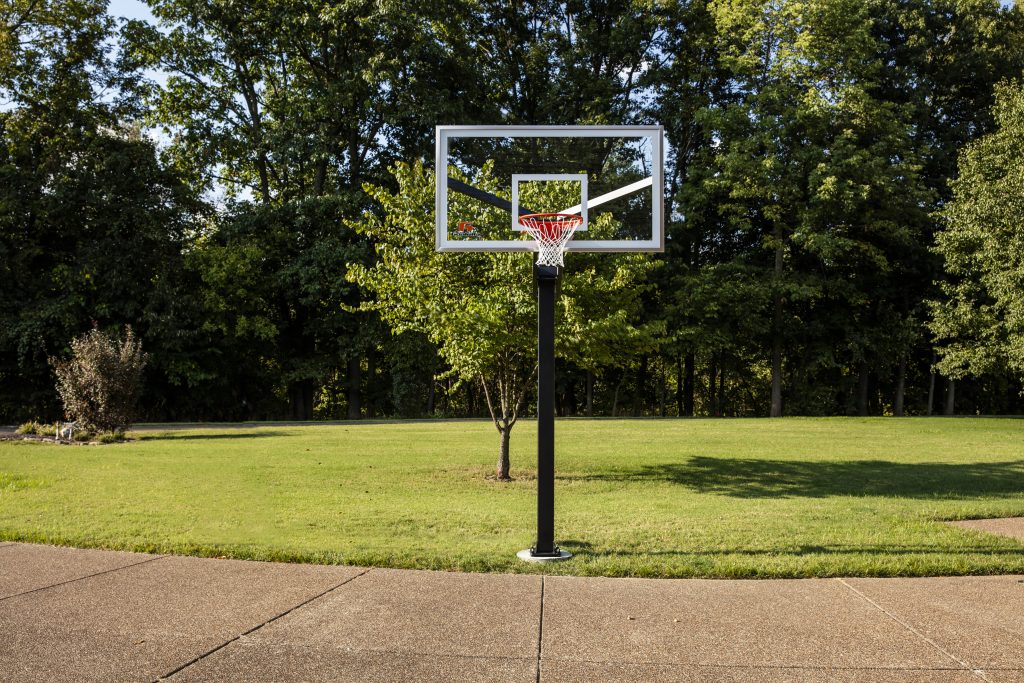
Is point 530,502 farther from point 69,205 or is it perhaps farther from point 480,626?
point 69,205

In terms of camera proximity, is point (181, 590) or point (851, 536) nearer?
point (181, 590)

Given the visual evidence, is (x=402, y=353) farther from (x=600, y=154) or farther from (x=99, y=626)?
(x=99, y=626)

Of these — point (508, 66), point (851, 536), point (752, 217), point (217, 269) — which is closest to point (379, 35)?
point (508, 66)

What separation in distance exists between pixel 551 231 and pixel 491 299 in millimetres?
3169

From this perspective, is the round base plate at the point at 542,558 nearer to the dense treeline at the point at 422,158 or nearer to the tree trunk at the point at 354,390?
the dense treeline at the point at 422,158

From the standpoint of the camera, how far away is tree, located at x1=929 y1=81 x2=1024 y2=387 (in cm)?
2562

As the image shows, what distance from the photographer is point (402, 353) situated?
3244cm

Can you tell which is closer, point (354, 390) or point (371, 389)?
point (354, 390)

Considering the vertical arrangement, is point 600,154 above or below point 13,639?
above

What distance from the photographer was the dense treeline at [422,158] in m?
29.0

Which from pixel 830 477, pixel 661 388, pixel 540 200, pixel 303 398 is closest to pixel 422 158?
pixel 303 398

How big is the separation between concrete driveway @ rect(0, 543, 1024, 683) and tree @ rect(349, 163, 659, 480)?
574 centimetres

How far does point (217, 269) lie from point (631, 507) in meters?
24.1

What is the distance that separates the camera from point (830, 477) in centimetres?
1315
